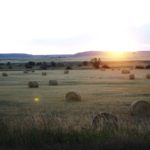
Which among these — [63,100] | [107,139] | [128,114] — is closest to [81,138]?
[107,139]

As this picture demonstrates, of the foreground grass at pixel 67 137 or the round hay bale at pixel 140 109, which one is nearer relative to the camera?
the foreground grass at pixel 67 137

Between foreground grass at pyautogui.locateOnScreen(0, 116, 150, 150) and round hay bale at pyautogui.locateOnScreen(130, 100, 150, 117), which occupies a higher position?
foreground grass at pyautogui.locateOnScreen(0, 116, 150, 150)

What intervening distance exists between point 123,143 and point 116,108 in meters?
11.9

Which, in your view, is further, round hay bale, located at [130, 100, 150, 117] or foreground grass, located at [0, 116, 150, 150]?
round hay bale, located at [130, 100, 150, 117]

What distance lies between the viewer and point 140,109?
21.0 m

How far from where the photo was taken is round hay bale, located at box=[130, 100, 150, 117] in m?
20.8

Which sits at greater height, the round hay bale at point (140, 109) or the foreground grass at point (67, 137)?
the foreground grass at point (67, 137)

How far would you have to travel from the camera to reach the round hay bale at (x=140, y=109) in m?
20.8

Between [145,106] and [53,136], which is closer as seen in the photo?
[53,136]

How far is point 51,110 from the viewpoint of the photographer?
21.4 meters

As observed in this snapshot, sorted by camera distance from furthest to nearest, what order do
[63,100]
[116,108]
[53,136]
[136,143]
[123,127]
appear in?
1. [63,100]
2. [116,108]
3. [123,127]
4. [53,136]
5. [136,143]

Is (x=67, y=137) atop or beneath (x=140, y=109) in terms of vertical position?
atop

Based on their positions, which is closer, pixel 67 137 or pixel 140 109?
pixel 67 137

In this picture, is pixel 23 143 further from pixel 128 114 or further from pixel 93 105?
pixel 93 105
